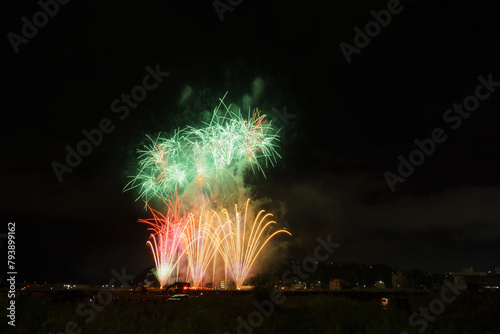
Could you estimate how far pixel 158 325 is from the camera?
40.8 feet

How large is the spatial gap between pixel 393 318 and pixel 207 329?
9.81 metres

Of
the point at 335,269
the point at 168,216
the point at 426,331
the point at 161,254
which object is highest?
the point at 335,269

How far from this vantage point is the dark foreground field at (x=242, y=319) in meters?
11.2

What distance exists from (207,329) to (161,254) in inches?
1086

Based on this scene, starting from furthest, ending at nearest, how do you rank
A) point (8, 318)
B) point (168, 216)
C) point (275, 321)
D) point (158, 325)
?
point (168, 216) < point (275, 321) < point (158, 325) < point (8, 318)

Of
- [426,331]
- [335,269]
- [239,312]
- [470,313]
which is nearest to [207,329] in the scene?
[239,312]

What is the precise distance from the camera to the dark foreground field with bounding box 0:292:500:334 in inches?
441

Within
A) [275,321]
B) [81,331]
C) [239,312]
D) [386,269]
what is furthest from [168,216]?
[386,269]

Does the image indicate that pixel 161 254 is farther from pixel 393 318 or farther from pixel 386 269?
pixel 386 269

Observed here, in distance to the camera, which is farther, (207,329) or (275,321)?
(275,321)

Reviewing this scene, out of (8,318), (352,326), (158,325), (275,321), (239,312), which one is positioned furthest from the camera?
(239,312)

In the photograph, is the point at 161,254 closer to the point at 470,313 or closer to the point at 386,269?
the point at 470,313

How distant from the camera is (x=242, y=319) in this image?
17.3 meters

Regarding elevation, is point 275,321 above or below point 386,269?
below
